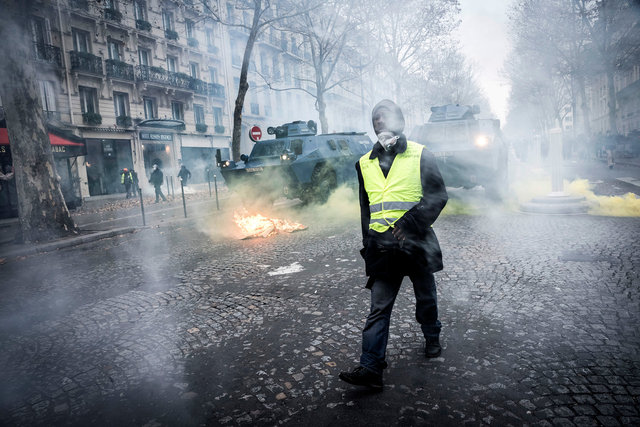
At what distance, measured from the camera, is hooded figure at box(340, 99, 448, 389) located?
2678mm

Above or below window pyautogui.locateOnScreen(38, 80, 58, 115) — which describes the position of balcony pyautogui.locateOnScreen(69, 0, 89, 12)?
above

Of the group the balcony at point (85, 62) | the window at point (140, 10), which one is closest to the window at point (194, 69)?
the window at point (140, 10)

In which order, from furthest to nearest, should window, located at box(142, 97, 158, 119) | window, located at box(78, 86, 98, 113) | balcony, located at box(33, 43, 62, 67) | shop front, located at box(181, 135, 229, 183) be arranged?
shop front, located at box(181, 135, 229, 183) < window, located at box(142, 97, 158, 119) < window, located at box(78, 86, 98, 113) < balcony, located at box(33, 43, 62, 67)

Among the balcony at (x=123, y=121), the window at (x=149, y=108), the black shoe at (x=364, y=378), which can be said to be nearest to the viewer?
the black shoe at (x=364, y=378)

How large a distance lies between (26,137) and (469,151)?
9559 millimetres

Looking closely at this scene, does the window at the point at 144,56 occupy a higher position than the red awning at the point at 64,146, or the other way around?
the window at the point at 144,56

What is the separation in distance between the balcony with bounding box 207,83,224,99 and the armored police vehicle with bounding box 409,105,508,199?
2167 centimetres

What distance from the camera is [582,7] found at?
22938 millimetres

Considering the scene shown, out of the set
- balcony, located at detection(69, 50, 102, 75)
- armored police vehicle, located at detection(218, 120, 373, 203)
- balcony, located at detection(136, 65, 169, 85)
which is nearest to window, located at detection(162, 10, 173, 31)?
balcony, located at detection(136, 65, 169, 85)

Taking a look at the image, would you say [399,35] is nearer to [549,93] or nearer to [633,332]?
[549,93]

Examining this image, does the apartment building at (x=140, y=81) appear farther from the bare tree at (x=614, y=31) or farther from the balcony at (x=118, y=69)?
the bare tree at (x=614, y=31)

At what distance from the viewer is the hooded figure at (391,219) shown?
2.68 m

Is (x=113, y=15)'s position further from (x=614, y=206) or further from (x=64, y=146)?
(x=614, y=206)

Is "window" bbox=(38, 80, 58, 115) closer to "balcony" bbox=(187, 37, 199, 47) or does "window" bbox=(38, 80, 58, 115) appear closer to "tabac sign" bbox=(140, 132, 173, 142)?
"tabac sign" bbox=(140, 132, 173, 142)
